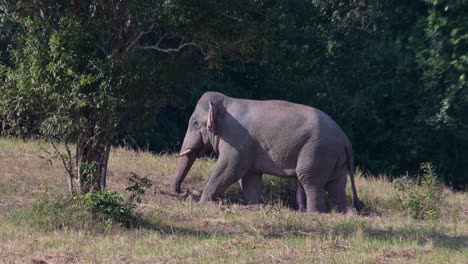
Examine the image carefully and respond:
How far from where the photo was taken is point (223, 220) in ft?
44.1

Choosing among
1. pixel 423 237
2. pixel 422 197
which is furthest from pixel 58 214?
pixel 422 197

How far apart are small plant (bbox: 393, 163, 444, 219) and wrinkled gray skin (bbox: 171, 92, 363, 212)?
80 cm

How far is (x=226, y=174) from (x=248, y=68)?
7.17 meters

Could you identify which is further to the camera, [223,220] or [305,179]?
[305,179]

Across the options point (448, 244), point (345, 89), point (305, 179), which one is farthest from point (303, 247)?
point (345, 89)

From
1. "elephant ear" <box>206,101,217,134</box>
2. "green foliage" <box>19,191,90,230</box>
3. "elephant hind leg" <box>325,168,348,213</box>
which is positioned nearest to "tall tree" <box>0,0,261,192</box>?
"green foliage" <box>19,191,90,230</box>

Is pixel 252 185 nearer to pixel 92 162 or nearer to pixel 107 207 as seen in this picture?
pixel 92 162

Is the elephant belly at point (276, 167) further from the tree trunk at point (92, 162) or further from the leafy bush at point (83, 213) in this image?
the leafy bush at point (83, 213)

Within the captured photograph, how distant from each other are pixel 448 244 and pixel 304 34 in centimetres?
1247

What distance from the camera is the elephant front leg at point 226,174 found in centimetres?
1598

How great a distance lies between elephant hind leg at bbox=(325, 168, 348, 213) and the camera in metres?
16.2

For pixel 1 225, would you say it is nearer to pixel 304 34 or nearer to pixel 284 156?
pixel 284 156

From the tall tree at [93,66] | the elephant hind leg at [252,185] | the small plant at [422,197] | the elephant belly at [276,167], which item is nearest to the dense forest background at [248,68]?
the tall tree at [93,66]

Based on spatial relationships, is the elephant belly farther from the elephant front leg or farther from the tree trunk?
the tree trunk
